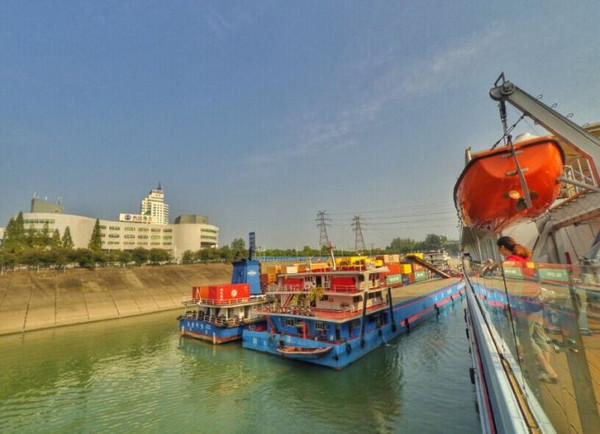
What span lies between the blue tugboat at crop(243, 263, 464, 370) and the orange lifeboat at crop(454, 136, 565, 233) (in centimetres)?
1176

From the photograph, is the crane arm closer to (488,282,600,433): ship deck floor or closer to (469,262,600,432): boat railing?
(469,262,600,432): boat railing

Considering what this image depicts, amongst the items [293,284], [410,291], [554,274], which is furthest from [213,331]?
[554,274]

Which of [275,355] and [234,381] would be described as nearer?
[234,381]

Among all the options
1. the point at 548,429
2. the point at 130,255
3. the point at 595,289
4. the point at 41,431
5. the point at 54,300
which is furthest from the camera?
the point at 130,255

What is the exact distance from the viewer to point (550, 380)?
2.66 metres

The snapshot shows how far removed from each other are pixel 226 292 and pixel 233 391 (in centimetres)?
1113

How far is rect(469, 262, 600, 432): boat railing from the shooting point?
2.02 meters

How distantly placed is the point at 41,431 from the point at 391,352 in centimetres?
1956

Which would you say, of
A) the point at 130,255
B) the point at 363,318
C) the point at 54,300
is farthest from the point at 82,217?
the point at 363,318

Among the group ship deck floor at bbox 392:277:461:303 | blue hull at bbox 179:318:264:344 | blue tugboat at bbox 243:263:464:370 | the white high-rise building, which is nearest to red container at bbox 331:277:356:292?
blue tugboat at bbox 243:263:464:370

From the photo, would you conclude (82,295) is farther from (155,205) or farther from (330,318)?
(155,205)

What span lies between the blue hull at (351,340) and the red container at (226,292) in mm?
4480

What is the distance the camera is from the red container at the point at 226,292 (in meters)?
25.4

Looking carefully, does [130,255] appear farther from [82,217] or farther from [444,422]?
[444,422]
